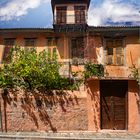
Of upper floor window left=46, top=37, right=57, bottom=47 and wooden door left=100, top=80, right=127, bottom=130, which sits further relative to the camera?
upper floor window left=46, top=37, right=57, bottom=47

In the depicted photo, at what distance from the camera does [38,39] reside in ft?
99.9

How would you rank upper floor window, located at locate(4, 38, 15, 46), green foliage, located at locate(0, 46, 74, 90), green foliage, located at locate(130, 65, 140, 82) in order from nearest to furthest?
green foliage, located at locate(0, 46, 74, 90), green foliage, located at locate(130, 65, 140, 82), upper floor window, located at locate(4, 38, 15, 46)

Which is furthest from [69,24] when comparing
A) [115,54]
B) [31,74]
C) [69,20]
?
[31,74]

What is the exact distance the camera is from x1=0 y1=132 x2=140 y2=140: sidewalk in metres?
20.9

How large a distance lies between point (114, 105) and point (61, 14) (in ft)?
36.3

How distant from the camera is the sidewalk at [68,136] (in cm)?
2091

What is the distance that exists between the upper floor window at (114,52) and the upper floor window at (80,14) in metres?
4.19

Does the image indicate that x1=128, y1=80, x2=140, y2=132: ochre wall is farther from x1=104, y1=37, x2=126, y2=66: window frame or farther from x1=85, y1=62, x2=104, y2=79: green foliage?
x1=104, y1=37, x2=126, y2=66: window frame

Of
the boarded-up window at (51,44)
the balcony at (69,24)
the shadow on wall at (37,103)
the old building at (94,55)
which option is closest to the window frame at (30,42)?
the old building at (94,55)

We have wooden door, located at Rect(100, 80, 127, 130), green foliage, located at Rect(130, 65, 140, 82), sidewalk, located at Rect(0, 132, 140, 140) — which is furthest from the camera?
green foliage, located at Rect(130, 65, 140, 82)

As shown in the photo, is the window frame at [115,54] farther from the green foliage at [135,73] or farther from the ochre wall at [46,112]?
the ochre wall at [46,112]

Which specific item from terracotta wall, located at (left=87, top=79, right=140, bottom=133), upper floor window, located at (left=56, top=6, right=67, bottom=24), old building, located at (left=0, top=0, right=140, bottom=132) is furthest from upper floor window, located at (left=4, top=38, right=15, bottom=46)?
terracotta wall, located at (left=87, top=79, right=140, bottom=133)

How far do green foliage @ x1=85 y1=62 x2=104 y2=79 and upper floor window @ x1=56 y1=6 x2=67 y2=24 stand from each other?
6.86m

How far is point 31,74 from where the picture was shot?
24469 mm
